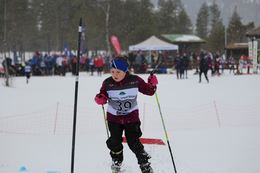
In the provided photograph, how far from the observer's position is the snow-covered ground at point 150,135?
6520 mm

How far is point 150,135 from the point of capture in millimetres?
8688

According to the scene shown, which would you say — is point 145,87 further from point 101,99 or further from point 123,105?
point 101,99

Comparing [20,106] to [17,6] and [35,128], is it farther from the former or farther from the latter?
[17,6]

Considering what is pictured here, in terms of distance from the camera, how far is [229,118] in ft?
33.9

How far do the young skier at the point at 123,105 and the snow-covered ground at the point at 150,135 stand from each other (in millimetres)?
724

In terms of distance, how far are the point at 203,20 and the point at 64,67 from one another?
67.1 meters

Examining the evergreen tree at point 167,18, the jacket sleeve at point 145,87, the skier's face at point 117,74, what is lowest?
the jacket sleeve at point 145,87

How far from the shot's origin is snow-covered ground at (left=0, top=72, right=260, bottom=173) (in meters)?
6.52

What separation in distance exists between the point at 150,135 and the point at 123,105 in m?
3.30

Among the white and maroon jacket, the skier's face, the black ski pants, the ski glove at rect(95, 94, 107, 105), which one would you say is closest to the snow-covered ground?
the black ski pants

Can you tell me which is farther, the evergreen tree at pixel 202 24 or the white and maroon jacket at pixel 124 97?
the evergreen tree at pixel 202 24

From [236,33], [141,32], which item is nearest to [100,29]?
[141,32]

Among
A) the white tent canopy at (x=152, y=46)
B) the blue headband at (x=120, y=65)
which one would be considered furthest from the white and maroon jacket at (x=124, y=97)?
the white tent canopy at (x=152, y=46)

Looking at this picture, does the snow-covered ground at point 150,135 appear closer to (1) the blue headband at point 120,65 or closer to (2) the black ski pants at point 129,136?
(2) the black ski pants at point 129,136
